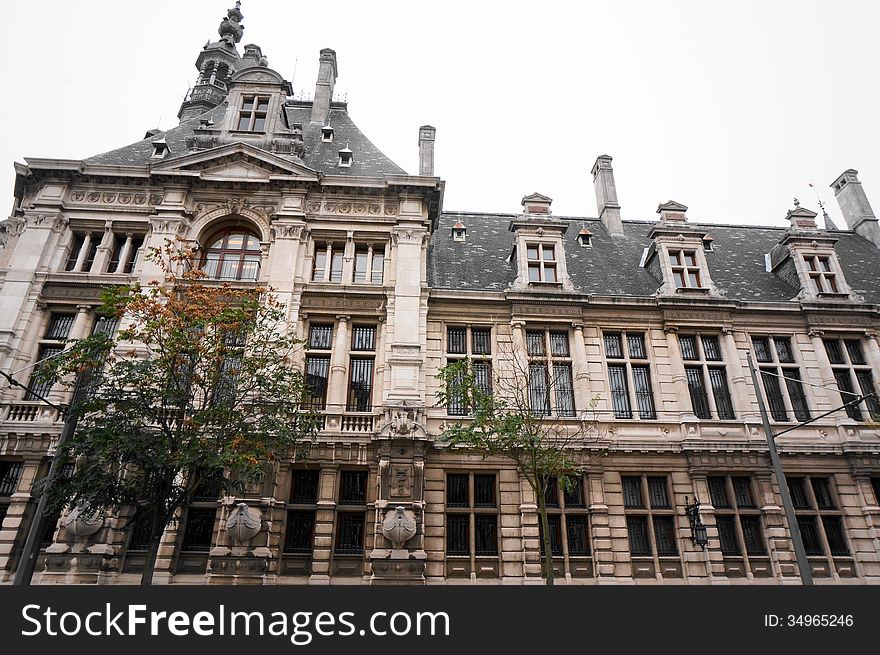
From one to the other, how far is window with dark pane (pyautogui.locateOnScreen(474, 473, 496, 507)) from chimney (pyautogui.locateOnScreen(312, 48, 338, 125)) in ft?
64.2

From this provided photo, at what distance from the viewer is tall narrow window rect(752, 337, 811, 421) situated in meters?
20.2

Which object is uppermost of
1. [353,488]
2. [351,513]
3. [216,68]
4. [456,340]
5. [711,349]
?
[216,68]

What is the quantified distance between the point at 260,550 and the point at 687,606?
1341cm

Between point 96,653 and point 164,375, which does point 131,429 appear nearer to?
point 164,375

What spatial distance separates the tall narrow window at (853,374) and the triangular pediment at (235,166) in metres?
21.9

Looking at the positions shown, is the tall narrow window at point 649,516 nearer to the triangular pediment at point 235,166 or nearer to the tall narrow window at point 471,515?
the tall narrow window at point 471,515

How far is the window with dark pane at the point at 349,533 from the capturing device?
16812mm

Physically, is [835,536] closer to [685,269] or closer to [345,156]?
[685,269]

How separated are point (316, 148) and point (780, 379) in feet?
72.6

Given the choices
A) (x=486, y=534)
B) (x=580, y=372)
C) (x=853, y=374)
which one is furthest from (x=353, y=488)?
(x=853, y=374)

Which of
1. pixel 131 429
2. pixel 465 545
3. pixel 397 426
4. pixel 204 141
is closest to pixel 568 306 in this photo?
pixel 397 426

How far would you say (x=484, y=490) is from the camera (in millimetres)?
18172

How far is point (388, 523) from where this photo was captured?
16.1 metres

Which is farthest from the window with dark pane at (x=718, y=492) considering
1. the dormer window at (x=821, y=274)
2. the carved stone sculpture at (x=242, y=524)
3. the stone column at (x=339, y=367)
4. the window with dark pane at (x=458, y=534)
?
the carved stone sculpture at (x=242, y=524)
